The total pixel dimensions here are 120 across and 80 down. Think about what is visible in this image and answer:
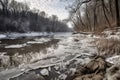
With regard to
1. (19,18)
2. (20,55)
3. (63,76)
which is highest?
(19,18)

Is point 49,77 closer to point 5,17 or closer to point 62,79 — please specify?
point 62,79

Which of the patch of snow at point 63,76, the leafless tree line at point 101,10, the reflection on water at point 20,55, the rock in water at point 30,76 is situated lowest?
the patch of snow at point 63,76

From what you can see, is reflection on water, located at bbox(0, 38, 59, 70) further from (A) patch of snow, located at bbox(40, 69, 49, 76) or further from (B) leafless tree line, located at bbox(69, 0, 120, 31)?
(B) leafless tree line, located at bbox(69, 0, 120, 31)

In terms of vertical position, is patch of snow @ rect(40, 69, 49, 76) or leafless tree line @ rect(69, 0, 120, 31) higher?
leafless tree line @ rect(69, 0, 120, 31)

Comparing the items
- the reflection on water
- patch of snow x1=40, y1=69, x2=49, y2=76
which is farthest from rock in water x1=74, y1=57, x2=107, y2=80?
the reflection on water

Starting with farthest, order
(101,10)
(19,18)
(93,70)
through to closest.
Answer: (19,18)
(101,10)
(93,70)

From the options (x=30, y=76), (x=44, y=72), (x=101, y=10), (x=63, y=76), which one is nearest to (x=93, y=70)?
(x=63, y=76)

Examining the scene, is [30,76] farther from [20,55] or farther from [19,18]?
[19,18]

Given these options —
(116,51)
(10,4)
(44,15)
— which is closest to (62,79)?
(116,51)

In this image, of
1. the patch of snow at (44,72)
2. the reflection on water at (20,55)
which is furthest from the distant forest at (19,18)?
the patch of snow at (44,72)

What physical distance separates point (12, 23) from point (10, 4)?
7.78 meters

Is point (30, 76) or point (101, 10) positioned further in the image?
point (101, 10)

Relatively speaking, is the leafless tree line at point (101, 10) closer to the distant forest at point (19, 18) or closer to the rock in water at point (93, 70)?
the rock in water at point (93, 70)

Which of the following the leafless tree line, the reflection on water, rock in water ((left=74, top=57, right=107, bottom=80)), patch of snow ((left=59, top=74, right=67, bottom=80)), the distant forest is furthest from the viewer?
the distant forest
